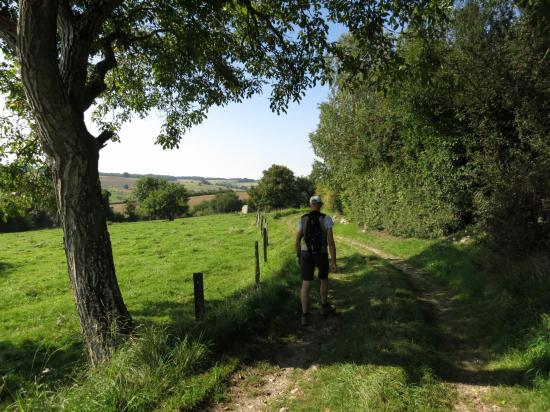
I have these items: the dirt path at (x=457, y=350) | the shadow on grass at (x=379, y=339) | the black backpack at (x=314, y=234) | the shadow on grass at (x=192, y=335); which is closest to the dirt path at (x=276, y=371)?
the shadow on grass at (x=379, y=339)

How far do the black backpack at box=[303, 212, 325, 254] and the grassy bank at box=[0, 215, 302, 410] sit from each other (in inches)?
66.9

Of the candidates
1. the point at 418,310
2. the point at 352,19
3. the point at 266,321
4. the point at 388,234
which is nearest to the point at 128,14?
the point at 352,19

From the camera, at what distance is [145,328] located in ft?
19.9

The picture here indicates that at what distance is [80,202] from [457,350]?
22.3 feet

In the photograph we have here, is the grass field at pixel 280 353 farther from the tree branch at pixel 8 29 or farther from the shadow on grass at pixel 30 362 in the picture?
the tree branch at pixel 8 29

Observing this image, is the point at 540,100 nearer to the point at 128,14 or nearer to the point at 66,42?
the point at 128,14

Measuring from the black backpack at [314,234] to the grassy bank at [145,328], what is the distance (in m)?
1.70

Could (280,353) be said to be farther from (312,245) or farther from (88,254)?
(88,254)

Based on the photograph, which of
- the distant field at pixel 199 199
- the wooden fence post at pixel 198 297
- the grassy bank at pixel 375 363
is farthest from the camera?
the distant field at pixel 199 199

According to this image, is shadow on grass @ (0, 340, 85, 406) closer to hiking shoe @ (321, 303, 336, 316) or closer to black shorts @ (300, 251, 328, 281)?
black shorts @ (300, 251, 328, 281)

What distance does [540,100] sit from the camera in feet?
36.2

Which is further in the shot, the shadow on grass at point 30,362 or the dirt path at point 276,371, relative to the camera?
the shadow on grass at point 30,362

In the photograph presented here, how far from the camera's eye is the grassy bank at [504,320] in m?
4.79

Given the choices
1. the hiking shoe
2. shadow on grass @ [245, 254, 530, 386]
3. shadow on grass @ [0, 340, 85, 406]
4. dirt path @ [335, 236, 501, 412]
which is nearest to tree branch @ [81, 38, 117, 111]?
shadow on grass @ [0, 340, 85, 406]
